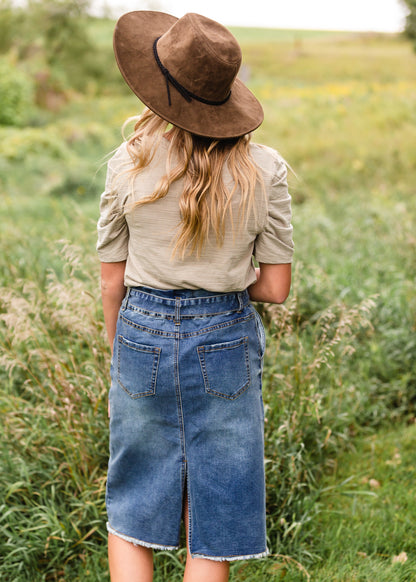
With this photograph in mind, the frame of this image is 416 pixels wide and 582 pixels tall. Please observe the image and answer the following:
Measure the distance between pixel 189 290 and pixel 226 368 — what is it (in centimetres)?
27

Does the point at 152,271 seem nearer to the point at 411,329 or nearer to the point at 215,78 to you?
the point at 215,78

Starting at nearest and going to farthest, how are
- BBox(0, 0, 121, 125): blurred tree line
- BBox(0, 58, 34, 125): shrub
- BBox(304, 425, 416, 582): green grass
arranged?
BBox(304, 425, 416, 582): green grass < BBox(0, 58, 34, 125): shrub < BBox(0, 0, 121, 125): blurred tree line

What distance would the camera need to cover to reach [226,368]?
1.77 m

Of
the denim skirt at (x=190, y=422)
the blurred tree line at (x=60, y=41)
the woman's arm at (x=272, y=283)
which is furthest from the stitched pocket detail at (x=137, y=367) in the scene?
the blurred tree line at (x=60, y=41)

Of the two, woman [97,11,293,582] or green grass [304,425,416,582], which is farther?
green grass [304,425,416,582]

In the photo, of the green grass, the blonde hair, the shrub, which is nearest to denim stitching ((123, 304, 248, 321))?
the blonde hair

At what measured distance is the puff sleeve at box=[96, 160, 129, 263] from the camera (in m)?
1.77

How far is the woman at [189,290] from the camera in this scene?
1.66 metres

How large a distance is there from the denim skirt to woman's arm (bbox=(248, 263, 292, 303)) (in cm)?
11

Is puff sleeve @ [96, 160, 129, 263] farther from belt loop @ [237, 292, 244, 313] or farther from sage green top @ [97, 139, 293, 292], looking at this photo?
belt loop @ [237, 292, 244, 313]

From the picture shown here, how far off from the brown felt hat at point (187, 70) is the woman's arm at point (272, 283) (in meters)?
0.49

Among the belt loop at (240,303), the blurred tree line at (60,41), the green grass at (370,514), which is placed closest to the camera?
the belt loop at (240,303)

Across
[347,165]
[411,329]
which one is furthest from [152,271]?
[347,165]

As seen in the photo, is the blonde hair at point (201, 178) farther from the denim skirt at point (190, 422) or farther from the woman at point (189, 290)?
the denim skirt at point (190, 422)
